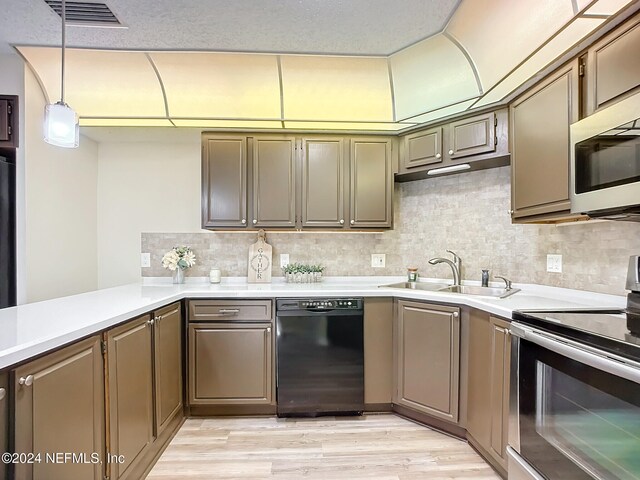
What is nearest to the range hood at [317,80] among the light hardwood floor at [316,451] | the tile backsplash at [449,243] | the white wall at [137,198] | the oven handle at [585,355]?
the white wall at [137,198]

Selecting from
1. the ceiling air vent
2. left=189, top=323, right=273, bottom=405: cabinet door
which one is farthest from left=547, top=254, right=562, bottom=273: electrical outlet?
the ceiling air vent

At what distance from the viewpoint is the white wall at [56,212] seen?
208 cm

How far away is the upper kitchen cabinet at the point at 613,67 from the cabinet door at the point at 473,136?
65 centimetres

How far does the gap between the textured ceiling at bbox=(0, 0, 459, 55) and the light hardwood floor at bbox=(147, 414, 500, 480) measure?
247 cm

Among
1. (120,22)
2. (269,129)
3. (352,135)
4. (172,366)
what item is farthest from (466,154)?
(172,366)

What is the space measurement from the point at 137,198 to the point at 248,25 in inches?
75.3

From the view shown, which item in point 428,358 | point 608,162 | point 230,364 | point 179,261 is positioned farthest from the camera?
point 179,261

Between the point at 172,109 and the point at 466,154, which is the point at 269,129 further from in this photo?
the point at 466,154

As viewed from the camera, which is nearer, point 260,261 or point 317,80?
point 317,80

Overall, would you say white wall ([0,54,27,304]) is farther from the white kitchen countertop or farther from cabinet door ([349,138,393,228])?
cabinet door ([349,138,393,228])

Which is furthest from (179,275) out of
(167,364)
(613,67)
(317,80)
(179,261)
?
(613,67)

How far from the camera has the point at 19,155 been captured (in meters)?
2.03

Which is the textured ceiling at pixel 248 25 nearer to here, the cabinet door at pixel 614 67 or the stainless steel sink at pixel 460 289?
the cabinet door at pixel 614 67

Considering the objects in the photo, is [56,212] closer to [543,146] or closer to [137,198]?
[137,198]
